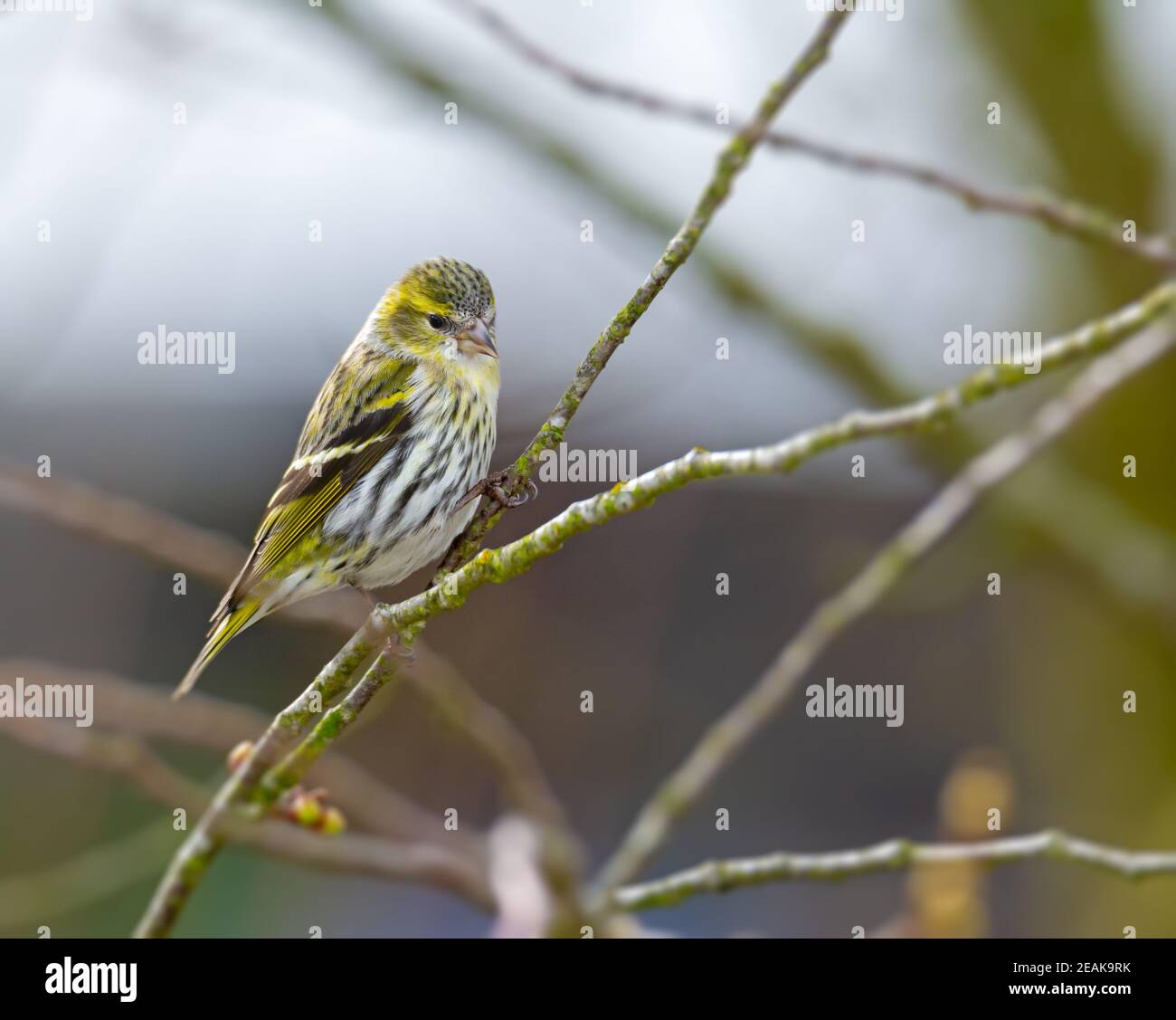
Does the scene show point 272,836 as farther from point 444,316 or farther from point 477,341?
point 444,316

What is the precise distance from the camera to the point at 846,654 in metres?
8.64

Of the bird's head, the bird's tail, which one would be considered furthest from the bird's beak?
the bird's tail

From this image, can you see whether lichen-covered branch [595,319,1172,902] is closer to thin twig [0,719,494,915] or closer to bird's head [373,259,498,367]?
thin twig [0,719,494,915]

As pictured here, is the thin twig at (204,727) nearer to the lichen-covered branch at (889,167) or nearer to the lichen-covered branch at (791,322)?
the lichen-covered branch at (889,167)

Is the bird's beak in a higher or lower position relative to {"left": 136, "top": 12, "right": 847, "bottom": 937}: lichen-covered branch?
higher

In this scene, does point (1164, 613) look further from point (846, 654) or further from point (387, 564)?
point (846, 654)

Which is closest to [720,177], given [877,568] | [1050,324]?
[877,568]

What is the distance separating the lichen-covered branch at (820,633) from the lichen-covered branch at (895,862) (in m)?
0.43

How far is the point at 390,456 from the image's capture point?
372 cm

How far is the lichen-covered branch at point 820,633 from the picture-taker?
10.2 ft

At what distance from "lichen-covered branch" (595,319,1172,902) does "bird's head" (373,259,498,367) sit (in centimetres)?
127

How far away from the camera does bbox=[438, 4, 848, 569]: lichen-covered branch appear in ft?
6.04

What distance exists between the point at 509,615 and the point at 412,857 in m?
3.87

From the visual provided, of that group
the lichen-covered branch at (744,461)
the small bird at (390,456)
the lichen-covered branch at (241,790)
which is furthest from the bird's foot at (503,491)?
the small bird at (390,456)
